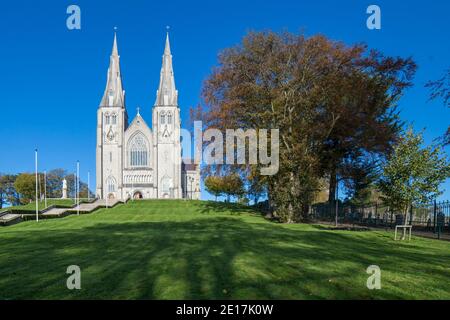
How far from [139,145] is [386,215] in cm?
7357

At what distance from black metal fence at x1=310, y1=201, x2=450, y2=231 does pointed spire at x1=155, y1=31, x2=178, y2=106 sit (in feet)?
205

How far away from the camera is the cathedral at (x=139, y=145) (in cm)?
9162

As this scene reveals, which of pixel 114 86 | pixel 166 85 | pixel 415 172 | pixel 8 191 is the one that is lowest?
pixel 8 191

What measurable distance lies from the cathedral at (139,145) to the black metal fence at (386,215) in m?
57.2

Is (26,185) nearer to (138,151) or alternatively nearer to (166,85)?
(138,151)

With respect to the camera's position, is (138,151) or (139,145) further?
(139,145)

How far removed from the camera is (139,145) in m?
94.9

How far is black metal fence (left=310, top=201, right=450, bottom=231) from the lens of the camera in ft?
71.8

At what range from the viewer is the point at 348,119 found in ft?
103

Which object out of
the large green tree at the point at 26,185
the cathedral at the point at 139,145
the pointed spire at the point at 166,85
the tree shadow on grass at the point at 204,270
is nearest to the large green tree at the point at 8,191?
the large green tree at the point at 26,185

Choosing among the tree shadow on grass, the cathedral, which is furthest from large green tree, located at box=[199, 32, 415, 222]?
the cathedral

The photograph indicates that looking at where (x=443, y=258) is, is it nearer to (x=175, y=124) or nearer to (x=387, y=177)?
(x=387, y=177)

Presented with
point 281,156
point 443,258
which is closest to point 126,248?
point 443,258

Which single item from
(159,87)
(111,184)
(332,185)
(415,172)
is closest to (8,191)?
(111,184)
